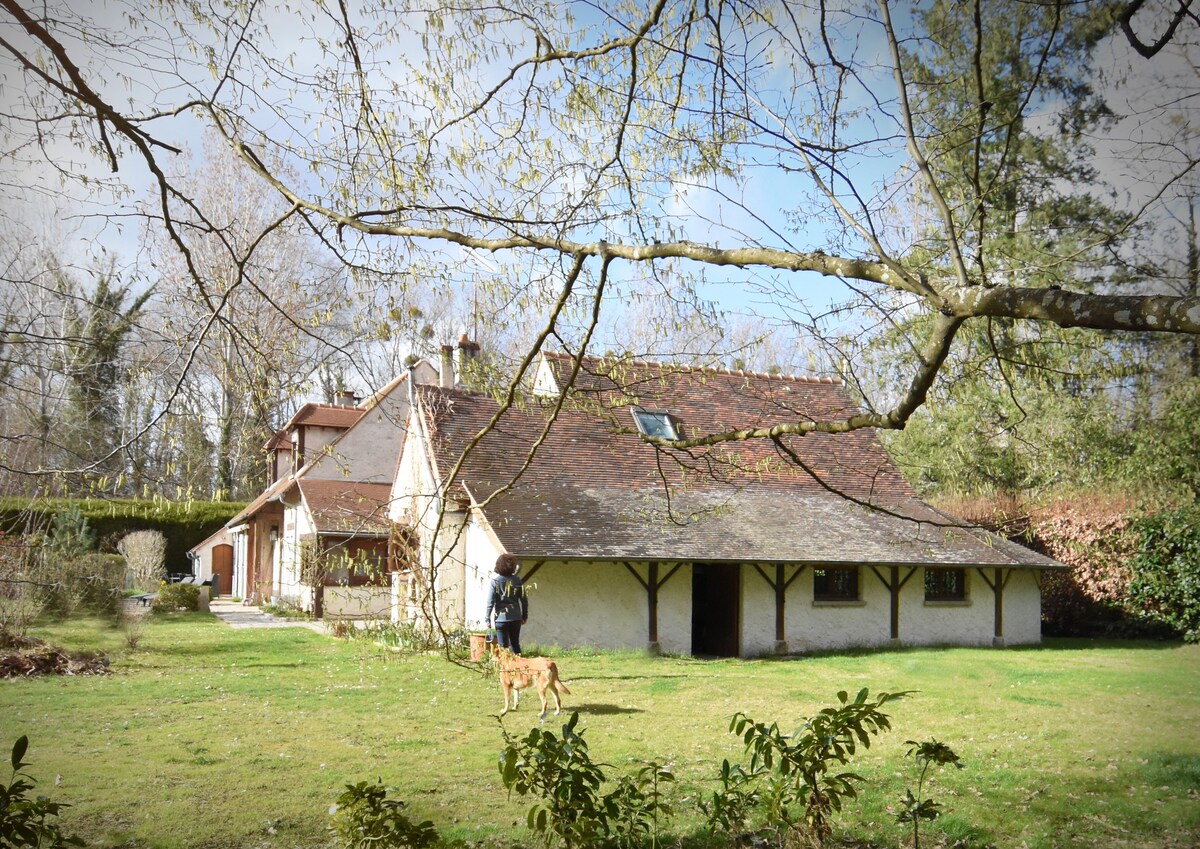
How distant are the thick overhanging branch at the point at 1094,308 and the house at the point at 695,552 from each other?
10.4 meters

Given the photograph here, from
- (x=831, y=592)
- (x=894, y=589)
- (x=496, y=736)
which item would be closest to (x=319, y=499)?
(x=831, y=592)

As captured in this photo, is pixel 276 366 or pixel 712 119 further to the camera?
pixel 276 366

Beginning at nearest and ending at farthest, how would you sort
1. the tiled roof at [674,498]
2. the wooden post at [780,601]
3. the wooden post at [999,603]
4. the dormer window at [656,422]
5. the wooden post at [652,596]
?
the tiled roof at [674,498]
the wooden post at [652,596]
the wooden post at [780,601]
the wooden post at [999,603]
the dormer window at [656,422]

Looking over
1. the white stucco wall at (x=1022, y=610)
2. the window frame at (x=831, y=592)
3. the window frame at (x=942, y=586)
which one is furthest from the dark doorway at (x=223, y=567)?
the white stucco wall at (x=1022, y=610)

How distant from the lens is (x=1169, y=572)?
59.5 feet

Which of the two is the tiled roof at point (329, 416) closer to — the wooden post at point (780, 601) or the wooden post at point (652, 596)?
the wooden post at point (652, 596)

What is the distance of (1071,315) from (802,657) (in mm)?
14097

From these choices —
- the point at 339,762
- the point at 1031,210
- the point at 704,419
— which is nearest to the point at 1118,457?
the point at 704,419

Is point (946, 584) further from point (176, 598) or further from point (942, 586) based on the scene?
point (176, 598)

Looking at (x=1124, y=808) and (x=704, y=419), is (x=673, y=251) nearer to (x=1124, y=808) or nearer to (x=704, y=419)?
(x=1124, y=808)

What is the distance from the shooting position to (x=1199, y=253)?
234 inches

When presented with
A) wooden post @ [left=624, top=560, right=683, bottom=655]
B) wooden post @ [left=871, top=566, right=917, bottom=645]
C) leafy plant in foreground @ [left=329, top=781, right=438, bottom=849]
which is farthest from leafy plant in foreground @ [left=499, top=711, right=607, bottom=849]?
wooden post @ [left=871, top=566, right=917, bottom=645]

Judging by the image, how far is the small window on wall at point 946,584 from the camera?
18.6 m

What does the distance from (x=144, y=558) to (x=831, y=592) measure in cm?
1903
